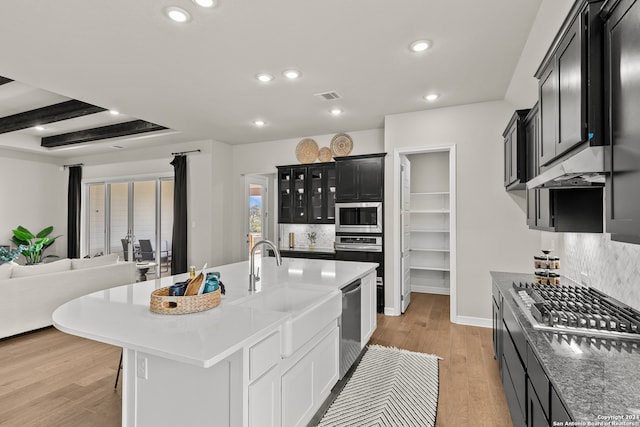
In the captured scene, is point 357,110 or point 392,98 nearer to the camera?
point 392,98

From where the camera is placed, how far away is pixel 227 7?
2.34 meters

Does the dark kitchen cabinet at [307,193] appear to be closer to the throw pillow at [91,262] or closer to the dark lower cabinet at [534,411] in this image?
the throw pillow at [91,262]

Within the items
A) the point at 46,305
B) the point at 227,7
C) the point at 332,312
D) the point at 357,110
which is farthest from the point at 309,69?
the point at 46,305

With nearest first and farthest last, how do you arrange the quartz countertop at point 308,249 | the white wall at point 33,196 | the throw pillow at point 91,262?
the throw pillow at point 91,262 → the quartz countertop at point 308,249 → the white wall at point 33,196

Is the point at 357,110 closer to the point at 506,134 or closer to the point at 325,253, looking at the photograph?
the point at 506,134

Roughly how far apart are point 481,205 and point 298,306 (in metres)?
2.99

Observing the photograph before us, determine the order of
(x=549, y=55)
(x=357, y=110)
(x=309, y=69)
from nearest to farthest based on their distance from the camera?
(x=549, y=55), (x=309, y=69), (x=357, y=110)

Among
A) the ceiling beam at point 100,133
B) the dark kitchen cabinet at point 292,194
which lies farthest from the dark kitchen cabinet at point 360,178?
the ceiling beam at point 100,133

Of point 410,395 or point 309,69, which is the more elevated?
point 309,69

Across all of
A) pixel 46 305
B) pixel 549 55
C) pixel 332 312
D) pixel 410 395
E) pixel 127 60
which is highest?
pixel 127 60

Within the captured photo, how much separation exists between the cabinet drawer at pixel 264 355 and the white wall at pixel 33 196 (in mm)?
8664

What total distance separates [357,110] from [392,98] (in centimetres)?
61

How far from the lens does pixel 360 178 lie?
16.7ft

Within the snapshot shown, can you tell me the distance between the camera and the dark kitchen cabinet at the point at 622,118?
42.8 inches
